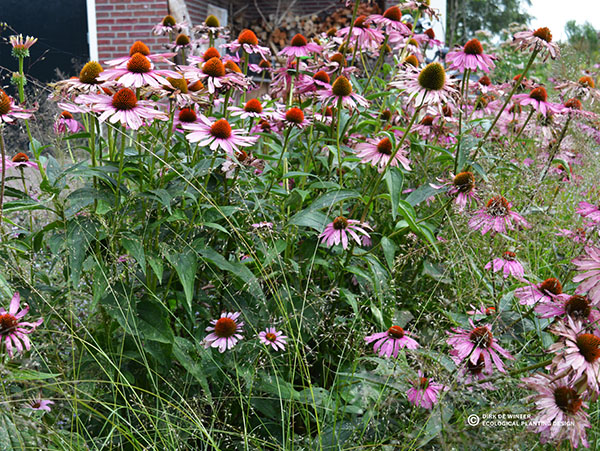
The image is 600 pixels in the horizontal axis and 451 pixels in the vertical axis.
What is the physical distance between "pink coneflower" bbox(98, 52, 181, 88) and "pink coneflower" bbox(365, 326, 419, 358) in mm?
753

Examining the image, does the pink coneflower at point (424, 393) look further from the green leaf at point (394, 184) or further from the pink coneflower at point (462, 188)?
the pink coneflower at point (462, 188)

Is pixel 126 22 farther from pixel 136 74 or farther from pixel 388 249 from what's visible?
pixel 388 249

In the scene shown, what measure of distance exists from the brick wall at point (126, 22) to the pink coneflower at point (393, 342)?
17.6 feet

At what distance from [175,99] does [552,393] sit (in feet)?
3.30

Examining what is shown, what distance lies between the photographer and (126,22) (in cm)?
595

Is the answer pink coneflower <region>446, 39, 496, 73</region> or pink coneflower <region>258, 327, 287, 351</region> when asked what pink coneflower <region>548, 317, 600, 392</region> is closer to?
pink coneflower <region>258, 327, 287, 351</region>

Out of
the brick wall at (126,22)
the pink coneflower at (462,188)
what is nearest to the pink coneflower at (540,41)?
the pink coneflower at (462,188)

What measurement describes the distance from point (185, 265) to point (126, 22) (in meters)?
5.53

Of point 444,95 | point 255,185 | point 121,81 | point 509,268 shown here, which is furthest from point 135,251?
point 509,268

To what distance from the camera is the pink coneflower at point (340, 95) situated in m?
1.50

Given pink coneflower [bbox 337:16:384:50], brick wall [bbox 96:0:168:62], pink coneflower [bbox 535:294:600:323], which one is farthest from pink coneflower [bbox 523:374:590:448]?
brick wall [bbox 96:0:168:62]

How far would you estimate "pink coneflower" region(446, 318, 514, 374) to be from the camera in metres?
1.12

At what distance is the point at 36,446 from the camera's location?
100cm

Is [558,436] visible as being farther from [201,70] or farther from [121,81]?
[201,70]
